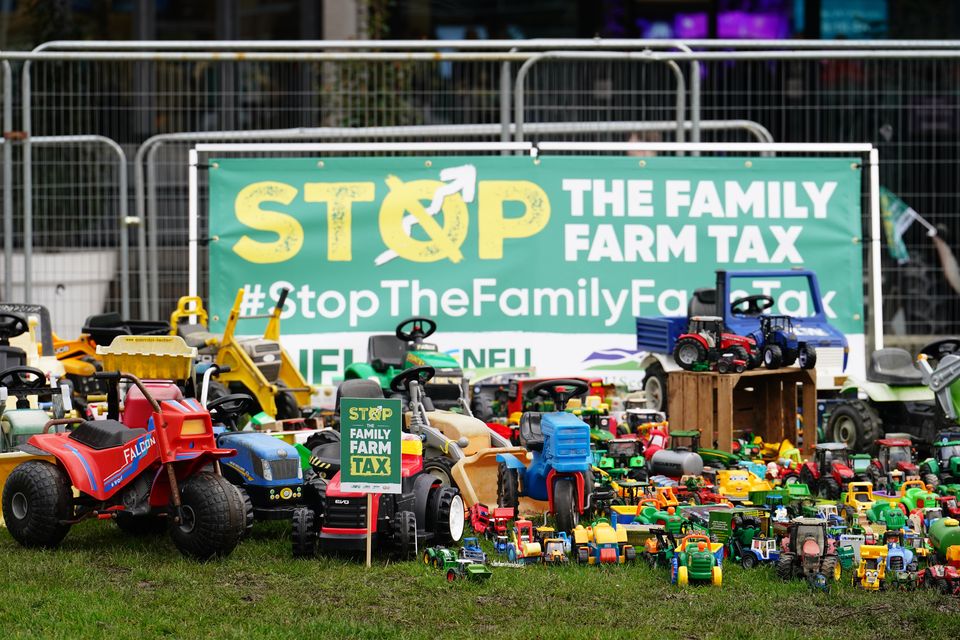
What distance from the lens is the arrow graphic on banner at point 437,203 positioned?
12.7 metres

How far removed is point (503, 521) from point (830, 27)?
12.5 metres

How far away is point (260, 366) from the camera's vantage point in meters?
11.3

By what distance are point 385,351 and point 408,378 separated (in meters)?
2.14

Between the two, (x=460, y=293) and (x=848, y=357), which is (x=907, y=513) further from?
(x=460, y=293)

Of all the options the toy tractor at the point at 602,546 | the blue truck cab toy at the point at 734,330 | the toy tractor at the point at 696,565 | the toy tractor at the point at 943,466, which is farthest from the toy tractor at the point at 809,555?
the blue truck cab toy at the point at 734,330

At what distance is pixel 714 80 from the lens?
47.4 ft

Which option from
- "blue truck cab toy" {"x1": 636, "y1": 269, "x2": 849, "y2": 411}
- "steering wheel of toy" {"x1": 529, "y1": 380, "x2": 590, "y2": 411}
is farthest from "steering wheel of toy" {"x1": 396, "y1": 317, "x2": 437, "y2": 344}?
"steering wheel of toy" {"x1": 529, "y1": 380, "x2": 590, "y2": 411}

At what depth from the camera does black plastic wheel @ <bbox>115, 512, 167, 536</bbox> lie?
820 centimetres

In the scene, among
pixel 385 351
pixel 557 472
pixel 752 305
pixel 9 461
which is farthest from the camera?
pixel 752 305

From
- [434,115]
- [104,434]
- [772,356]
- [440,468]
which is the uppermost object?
[434,115]

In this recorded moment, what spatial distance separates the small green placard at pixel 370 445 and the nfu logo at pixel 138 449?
974 mm

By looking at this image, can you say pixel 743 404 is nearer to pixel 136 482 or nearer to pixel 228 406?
pixel 228 406

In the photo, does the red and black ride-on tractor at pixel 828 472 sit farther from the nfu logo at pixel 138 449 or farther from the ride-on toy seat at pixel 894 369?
the nfu logo at pixel 138 449

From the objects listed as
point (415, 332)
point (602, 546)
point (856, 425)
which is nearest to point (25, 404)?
point (415, 332)
